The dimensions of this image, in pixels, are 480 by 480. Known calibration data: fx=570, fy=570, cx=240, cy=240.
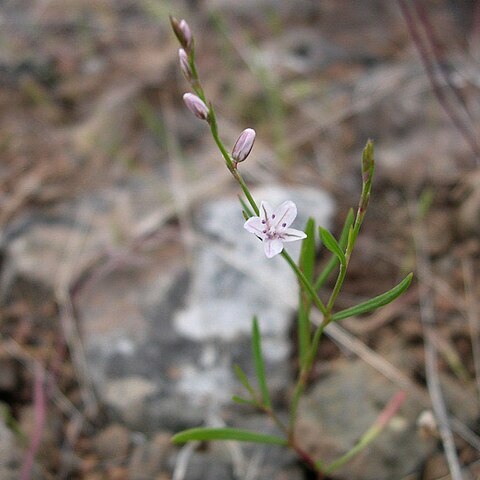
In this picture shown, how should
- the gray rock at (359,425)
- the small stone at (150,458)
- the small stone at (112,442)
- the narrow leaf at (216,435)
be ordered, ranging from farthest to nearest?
the small stone at (112,442) → the small stone at (150,458) → the gray rock at (359,425) → the narrow leaf at (216,435)

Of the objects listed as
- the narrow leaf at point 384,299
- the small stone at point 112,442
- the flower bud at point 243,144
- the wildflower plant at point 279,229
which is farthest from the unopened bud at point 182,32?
the small stone at point 112,442

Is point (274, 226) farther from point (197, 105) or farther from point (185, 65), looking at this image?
point (185, 65)

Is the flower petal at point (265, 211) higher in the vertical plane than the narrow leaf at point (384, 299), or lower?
higher

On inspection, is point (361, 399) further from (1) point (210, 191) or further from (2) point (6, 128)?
(2) point (6, 128)

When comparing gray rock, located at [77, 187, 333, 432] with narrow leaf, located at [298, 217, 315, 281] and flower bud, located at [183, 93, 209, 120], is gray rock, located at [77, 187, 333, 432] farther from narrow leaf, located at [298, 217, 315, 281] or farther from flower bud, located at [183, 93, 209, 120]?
flower bud, located at [183, 93, 209, 120]

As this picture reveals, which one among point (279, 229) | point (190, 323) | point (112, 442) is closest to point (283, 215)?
point (279, 229)

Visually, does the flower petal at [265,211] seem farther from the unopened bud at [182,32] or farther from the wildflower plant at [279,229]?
the unopened bud at [182,32]

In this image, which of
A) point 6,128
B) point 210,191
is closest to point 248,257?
point 210,191

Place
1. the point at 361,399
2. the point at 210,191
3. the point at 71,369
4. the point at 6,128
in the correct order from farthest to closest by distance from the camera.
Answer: the point at 6,128 → the point at 210,191 → the point at 71,369 → the point at 361,399
